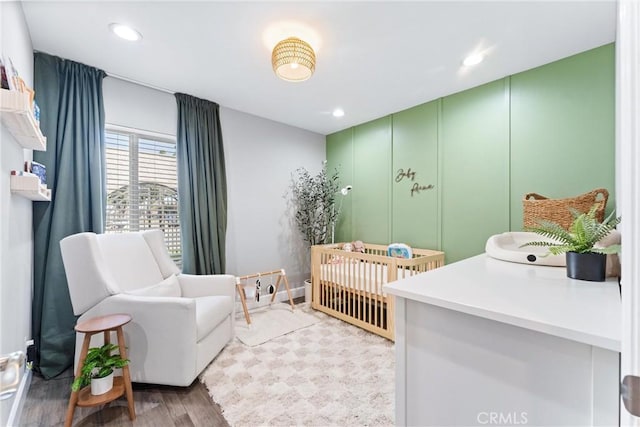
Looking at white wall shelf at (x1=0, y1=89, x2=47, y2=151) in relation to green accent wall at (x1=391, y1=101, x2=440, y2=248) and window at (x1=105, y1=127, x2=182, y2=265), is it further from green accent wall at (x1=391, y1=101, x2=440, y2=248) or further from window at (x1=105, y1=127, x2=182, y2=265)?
green accent wall at (x1=391, y1=101, x2=440, y2=248)

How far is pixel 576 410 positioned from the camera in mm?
692

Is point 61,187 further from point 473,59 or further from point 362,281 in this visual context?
point 473,59

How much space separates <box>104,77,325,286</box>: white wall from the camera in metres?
3.18

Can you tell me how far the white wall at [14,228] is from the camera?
1.36 metres

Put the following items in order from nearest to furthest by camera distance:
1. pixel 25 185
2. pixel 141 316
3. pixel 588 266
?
pixel 588 266, pixel 25 185, pixel 141 316

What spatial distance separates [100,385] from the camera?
1.58 m

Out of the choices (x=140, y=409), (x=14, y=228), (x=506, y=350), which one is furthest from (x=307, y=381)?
(x=14, y=228)

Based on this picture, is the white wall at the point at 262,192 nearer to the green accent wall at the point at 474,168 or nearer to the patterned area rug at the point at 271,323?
the patterned area rug at the point at 271,323

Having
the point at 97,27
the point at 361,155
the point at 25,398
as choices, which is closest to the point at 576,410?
the point at 25,398

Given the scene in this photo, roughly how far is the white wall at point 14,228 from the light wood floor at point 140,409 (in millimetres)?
367

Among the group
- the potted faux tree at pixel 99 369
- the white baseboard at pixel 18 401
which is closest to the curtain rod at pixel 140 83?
the potted faux tree at pixel 99 369

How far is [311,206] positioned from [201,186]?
58.0 inches

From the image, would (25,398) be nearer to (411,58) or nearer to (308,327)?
(308,327)

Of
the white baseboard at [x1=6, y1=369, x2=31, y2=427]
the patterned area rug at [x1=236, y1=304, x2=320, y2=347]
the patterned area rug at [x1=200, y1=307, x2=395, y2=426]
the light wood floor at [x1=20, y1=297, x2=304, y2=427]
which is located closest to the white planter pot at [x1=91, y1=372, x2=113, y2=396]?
the light wood floor at [x1=20, y1=297, x2=304, y2=427]
